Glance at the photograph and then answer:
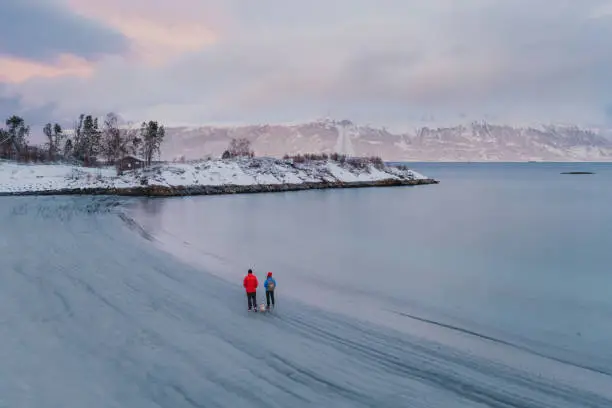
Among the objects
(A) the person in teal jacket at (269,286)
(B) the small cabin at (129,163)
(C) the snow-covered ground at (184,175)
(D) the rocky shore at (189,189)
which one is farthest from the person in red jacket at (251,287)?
(B) the small cabin at (129,163)

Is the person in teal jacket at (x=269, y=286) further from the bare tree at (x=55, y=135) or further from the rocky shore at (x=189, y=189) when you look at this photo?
the bare tree at (x=55, y=135)

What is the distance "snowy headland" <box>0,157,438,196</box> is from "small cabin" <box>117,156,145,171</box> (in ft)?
5.64

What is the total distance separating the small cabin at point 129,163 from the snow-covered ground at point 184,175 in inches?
80.1

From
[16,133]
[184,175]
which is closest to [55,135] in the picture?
[16,133]

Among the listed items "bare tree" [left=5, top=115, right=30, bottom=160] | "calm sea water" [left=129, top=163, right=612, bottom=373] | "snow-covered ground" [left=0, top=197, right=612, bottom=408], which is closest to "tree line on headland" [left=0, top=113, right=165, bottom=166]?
"bare tree" [left=5, top=115, right=30, bottom=160]

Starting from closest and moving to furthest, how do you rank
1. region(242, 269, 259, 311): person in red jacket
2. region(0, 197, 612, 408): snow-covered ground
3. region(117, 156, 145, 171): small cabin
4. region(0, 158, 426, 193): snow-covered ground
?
region(0, 197, 612, 408): snow-covered ground, region(242, 269, 259, 311): person in red jacket, region(0, 158, 426, 193): snow-covered ground, region(117, 156, 145, 171): small cabin

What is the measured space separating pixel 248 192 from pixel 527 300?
191ft

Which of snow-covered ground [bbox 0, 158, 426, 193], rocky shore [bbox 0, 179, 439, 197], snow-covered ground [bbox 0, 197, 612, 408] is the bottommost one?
snow-covered ground [bbox 0, 197, 612, 408]

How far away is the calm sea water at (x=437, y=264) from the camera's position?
13.4 meters

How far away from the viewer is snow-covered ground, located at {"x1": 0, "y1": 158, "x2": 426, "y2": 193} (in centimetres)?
6450

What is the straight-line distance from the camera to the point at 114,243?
24.3 metres

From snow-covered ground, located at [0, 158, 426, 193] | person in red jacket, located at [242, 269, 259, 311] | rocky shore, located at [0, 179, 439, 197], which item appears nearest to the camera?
person in red jacket, located at [242, 269, 259, 311]

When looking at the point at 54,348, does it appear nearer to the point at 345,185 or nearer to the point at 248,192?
the point at 248,192

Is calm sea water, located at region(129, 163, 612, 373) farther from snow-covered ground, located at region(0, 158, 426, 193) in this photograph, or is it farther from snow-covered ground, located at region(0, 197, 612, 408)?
snow-covered ground, located at region(0, 158, 426, 193)
